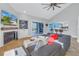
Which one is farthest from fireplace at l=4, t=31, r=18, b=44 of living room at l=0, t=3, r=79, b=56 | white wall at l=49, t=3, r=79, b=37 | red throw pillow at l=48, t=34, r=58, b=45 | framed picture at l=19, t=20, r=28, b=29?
white wall at l=49, t=3, r=79, b=37

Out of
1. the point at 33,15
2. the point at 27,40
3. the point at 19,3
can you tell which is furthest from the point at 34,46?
the point at 19,3

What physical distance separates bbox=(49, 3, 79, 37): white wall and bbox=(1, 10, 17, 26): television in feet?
2.33

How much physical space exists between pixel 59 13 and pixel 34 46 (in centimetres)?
77

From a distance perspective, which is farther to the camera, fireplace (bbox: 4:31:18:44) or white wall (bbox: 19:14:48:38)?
white wall (bbox: 19:14:48:38)

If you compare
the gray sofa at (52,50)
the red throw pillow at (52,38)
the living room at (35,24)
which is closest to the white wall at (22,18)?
the living room at (35,24)

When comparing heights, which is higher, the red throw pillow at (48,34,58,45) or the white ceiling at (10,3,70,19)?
the white ceiling at (10,3,70,19)

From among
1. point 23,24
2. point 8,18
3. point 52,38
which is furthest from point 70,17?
point 8,18

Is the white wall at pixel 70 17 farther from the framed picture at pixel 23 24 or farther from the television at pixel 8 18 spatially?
the television at pixel 8 18

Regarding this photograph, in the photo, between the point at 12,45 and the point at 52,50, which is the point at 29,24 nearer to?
the point at 12,45

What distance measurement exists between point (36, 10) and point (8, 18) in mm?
541

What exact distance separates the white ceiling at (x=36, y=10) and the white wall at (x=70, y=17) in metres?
0.08

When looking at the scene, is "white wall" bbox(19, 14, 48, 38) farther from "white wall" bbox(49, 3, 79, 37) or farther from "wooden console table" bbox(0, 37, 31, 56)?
"white wall" bbox(49, 3, 79, 37)

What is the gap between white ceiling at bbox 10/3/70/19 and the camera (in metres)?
2.06

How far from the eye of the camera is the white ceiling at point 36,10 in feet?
6.75
